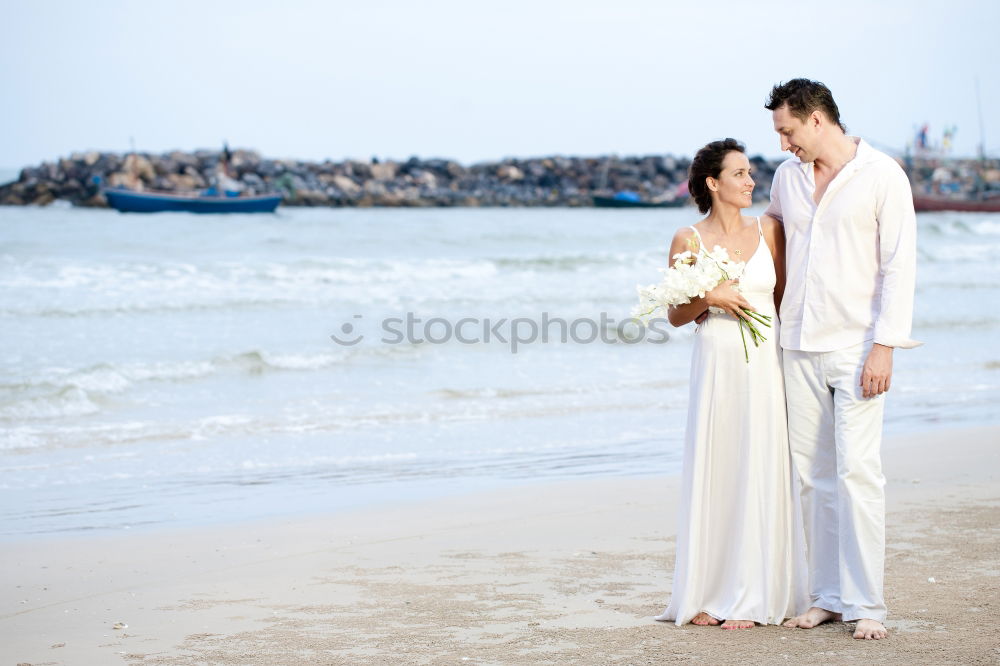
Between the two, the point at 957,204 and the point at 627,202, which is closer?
the point at 957,204

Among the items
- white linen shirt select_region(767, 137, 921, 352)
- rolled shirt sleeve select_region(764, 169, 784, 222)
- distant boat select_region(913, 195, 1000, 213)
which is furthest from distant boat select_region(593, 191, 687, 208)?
white linen shirt select_region(767, 137, 921, 352)

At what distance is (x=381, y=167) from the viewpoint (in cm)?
7525

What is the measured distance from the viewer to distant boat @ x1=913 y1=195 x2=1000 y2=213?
66.6 metres

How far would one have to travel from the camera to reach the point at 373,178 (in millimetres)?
73562

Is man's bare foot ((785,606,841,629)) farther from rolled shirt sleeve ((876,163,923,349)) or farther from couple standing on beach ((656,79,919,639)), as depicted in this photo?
rolled shirt sleeve ((876,163,923,349))

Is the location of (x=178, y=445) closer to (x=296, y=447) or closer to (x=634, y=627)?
(x=296, y=447)

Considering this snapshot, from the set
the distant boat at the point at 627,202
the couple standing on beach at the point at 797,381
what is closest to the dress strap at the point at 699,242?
the couple standing on beach at the point at 797,381

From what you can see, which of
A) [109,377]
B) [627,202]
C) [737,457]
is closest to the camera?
[737,457]

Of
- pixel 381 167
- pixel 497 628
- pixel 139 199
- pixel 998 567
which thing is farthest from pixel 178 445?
pixel 381 167

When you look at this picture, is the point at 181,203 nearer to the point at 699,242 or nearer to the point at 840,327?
the point at 699,242

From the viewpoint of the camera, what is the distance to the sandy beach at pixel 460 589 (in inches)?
166

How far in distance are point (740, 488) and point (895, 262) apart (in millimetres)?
1036

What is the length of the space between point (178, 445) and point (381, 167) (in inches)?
2644

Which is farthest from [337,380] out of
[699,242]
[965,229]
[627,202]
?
[627,202]
